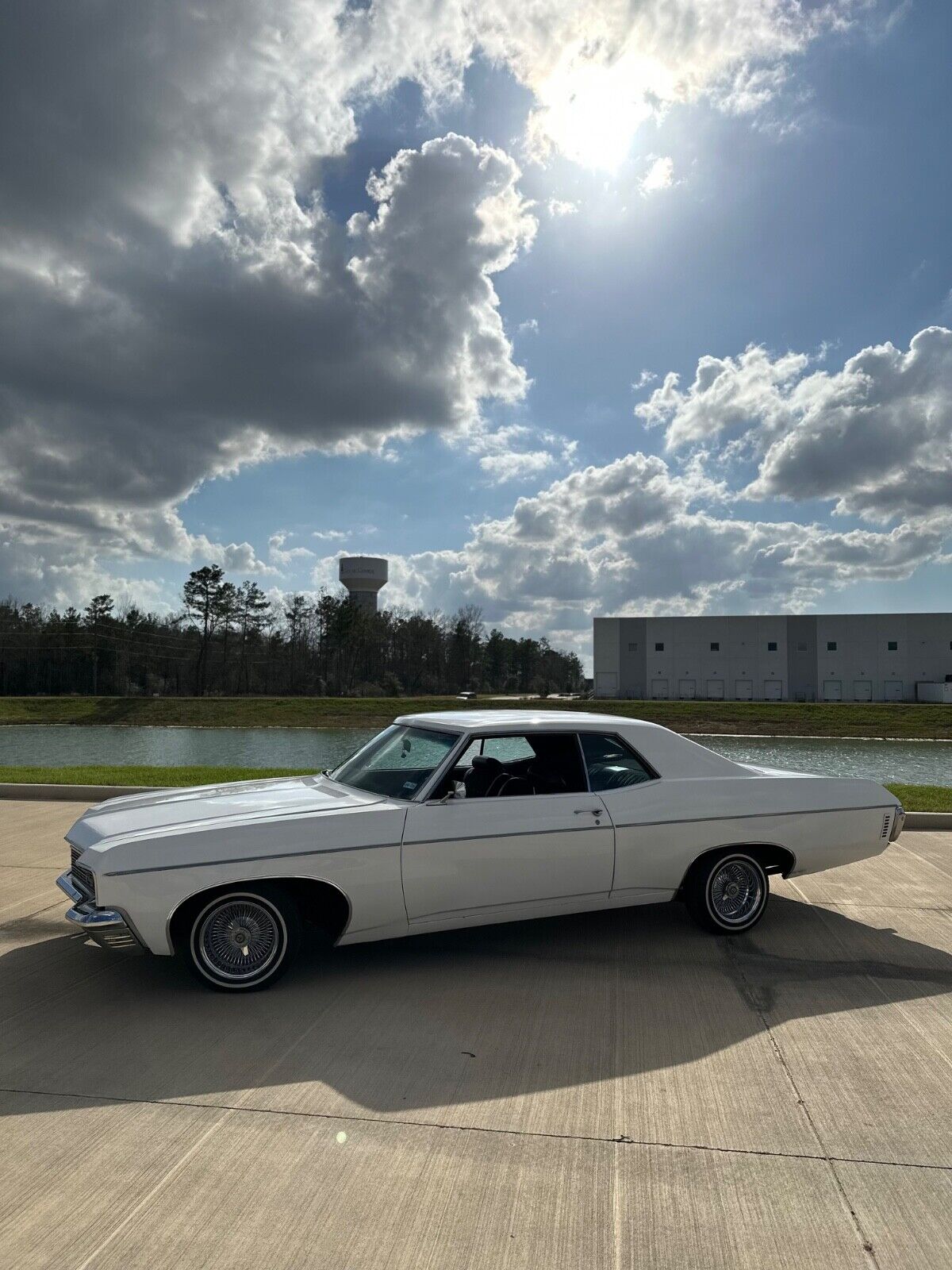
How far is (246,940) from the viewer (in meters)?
4.44

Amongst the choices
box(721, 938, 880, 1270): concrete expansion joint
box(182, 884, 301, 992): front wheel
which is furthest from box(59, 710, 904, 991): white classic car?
box(721, 938, 880, 1270): concrete expansion joint

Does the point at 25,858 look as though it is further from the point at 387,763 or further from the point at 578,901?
the point at 578,901

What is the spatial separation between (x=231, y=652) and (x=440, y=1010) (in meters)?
85.1

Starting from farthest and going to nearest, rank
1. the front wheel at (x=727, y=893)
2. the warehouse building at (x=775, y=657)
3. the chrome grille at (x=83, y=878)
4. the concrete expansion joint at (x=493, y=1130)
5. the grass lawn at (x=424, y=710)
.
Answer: the warehouse building at (x=775, y=657), the grass lawn at (x=424, y=710), the front wheel at (x=727, y=893), the chrome grille at (x=83, y=878), the concrete expansion joint at (x=493, y=1130)

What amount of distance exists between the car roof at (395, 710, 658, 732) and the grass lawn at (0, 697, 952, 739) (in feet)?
104

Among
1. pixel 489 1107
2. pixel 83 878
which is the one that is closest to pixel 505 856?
pixel 489 1107

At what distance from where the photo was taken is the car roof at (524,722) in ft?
17.1

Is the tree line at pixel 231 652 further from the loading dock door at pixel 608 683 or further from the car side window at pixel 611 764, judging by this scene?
the car side window at pixel 611 764

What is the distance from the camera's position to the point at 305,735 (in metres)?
39.1

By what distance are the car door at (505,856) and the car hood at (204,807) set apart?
17.0 inches

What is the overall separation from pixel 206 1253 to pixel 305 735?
3739 cm

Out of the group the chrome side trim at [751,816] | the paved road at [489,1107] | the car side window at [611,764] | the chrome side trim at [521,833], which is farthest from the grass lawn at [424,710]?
the paved road at [489,1107]

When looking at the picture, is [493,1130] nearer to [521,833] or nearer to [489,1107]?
[489,1107]

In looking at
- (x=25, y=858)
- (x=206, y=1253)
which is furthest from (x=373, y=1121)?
(x=25, y=858)
